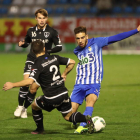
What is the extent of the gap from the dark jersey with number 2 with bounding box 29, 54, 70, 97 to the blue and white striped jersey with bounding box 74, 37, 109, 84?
94cm

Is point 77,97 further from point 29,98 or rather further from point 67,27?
point 67,27

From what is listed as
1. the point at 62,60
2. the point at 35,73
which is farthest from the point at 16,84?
the point at 62,60

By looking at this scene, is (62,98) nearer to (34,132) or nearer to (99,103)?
(34,132)

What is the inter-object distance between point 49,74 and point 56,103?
1.42 feet

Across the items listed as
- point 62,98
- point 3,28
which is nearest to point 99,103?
point 62,98

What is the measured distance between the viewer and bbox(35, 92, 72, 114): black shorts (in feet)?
17.9

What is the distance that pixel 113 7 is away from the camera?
96.1ft

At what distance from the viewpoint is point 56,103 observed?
17.9 feet

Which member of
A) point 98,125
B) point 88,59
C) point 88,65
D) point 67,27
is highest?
point 67,27

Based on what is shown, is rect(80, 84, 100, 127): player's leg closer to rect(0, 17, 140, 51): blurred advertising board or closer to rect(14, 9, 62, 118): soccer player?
rect(14, 9, 62, 118): soccer player

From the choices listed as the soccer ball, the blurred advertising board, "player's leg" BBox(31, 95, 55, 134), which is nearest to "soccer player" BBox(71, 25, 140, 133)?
the soccer ball

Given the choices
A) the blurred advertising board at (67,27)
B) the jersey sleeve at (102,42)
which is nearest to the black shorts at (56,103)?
the jersey sleeve at (102,42)

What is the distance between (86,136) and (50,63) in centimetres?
125

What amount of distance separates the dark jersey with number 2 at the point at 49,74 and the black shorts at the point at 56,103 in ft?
0.25
